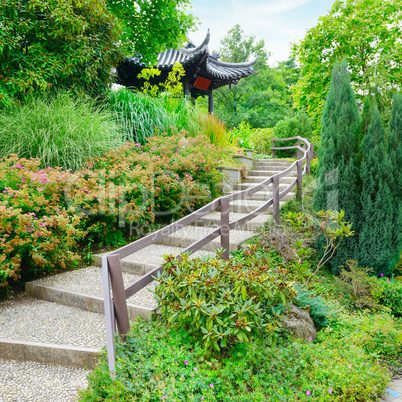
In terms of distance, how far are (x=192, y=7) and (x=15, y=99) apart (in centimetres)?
649

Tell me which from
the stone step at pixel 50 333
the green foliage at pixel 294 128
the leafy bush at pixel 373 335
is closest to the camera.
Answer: the stone step at pixel 50 333

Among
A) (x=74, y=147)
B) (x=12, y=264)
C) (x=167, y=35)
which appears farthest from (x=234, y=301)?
(x=167, y=35)

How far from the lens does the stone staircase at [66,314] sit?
2.50 m

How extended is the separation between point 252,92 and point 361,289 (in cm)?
2198

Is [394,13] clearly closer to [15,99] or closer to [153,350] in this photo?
[15,99]

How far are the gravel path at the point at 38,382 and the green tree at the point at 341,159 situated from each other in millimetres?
3775

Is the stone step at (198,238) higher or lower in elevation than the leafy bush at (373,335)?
higher

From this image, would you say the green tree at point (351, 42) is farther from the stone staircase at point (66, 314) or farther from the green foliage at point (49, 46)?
the stone staircase at point (66, 314)

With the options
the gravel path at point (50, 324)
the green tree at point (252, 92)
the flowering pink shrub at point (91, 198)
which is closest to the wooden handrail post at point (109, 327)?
the gravel path at point (50, 324)

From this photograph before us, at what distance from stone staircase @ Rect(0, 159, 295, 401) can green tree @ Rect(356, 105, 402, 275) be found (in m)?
1.73

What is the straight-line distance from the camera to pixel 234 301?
228 cm

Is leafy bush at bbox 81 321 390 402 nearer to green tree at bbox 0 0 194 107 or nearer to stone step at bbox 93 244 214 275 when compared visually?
stone step at bbox 93 244 214 275

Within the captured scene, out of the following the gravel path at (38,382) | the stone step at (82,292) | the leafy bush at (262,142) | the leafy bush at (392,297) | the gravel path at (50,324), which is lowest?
the leafy bush at (392,297)

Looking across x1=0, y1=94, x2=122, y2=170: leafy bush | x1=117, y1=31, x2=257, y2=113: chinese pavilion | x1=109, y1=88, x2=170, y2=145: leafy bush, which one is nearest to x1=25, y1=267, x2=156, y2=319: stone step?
x1=0, y1=94, x2=122, y2=170: leafy bush
